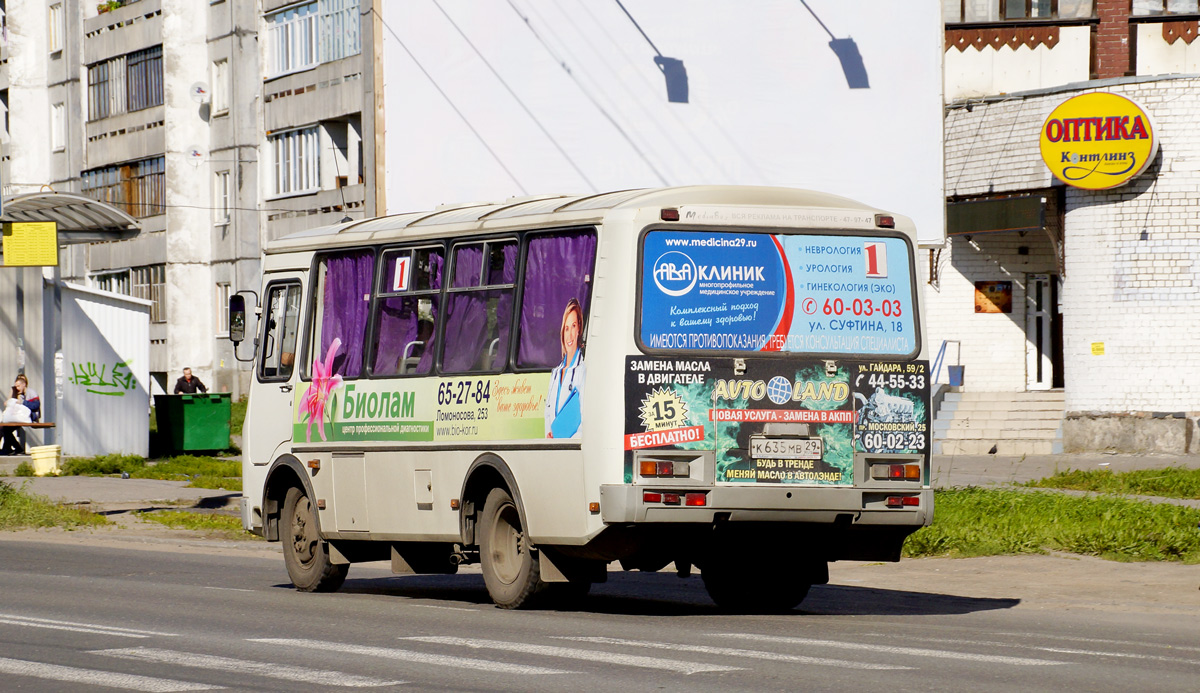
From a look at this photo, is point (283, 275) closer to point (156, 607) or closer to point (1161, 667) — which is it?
point (156, 607)

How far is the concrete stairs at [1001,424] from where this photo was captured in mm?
35969

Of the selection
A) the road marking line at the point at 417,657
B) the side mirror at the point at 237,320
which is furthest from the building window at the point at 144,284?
the road marking line at the point at 417,657

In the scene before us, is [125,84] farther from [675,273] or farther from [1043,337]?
[675,273]

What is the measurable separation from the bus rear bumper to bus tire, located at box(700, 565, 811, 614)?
134 cm

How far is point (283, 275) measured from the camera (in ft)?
52.1

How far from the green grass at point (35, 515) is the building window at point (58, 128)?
4366 cm

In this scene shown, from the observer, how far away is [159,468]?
32.6m

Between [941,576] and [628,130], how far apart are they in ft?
54.0

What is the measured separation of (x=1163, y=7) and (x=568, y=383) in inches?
1331

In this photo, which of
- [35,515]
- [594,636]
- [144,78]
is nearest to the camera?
[594,636]

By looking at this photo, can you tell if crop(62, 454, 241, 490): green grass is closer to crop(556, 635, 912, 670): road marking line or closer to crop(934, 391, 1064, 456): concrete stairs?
crop(934, 391, 1064, 456): concrete stairs

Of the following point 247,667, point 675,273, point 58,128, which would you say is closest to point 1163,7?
point 675,273

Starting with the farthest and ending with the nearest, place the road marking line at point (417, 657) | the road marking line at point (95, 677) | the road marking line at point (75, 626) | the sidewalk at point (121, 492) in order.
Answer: the sidewalk at point (121, 492)
the road marking line at point (75, 626)
the road marking line at point (417, 657)
the road marking line at point (95, 677)

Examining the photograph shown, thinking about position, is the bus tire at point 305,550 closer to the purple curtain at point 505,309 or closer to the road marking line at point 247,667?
the purple curtain at point 505,309
